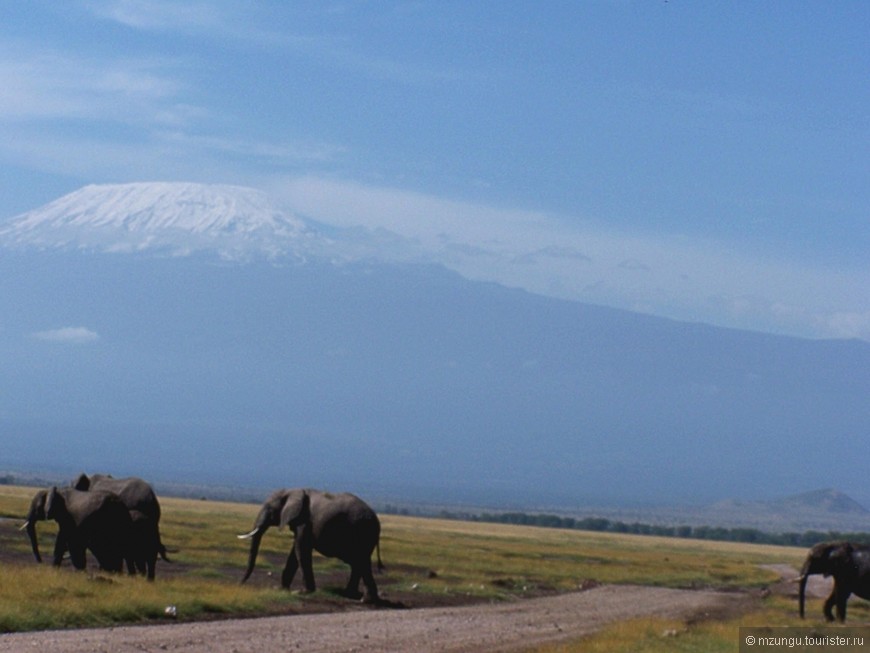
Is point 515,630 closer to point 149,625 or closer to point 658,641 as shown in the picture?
point 658,641

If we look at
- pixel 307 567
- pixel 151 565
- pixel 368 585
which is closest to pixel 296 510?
pixel 307 567

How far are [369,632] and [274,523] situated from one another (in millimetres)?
9830

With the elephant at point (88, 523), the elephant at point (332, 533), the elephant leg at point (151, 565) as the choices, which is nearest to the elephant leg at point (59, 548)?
the elephant at point (88, 523)

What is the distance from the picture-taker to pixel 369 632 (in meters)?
25.9

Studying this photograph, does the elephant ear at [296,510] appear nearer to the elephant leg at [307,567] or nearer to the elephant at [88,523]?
the elephant leg at [307,567]

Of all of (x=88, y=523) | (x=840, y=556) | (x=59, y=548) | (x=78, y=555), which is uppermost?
(x=840, y=556)

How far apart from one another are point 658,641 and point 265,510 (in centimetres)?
1105

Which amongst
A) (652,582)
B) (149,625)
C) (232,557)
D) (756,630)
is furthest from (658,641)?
(652,582)

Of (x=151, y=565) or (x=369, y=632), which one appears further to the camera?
(x=151, y=565)

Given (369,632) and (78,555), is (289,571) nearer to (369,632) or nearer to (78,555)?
(78,555)

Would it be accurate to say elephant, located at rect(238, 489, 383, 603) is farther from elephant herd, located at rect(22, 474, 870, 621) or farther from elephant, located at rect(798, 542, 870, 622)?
elephant, located at rect(798, 542, 870, 622)

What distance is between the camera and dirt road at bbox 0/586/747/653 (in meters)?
21.6

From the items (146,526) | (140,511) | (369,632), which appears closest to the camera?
(369,632)

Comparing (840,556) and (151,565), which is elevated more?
(840,556)
